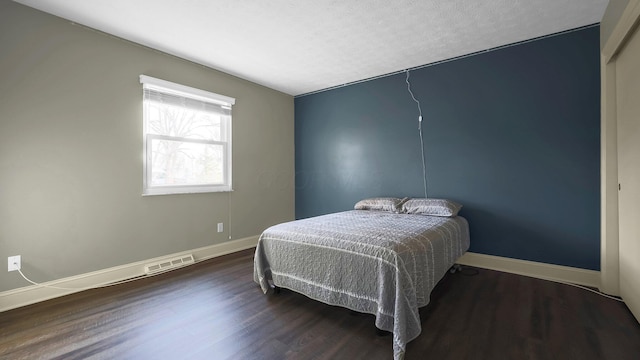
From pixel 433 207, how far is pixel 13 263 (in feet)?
12.4

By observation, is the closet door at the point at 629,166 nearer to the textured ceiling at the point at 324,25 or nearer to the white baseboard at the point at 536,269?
the white baseboard at the point at 536,269

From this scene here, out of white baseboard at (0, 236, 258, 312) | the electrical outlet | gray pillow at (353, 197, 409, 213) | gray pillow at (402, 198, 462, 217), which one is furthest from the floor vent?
gray pillow at (402, 198, 462, 217)

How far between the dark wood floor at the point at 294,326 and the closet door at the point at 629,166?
257mm

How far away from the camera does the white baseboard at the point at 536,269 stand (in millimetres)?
2486

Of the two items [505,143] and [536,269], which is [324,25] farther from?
[536,269]

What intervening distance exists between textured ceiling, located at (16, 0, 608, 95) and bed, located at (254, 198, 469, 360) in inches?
72.0

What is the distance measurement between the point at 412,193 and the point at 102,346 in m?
3.25

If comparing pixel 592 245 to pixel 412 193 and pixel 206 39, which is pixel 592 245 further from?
pixel 206 39

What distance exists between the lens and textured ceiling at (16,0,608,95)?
220cm

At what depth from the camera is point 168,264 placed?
2.99 metres

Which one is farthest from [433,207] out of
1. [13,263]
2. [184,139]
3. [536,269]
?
[13,263]

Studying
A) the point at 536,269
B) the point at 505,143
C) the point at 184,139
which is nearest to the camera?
the point at 536,269

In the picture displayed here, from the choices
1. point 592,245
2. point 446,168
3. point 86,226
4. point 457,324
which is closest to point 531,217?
point 592,245

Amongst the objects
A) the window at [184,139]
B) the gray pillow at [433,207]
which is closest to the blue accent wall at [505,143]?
the gray pillow at [433,207]
